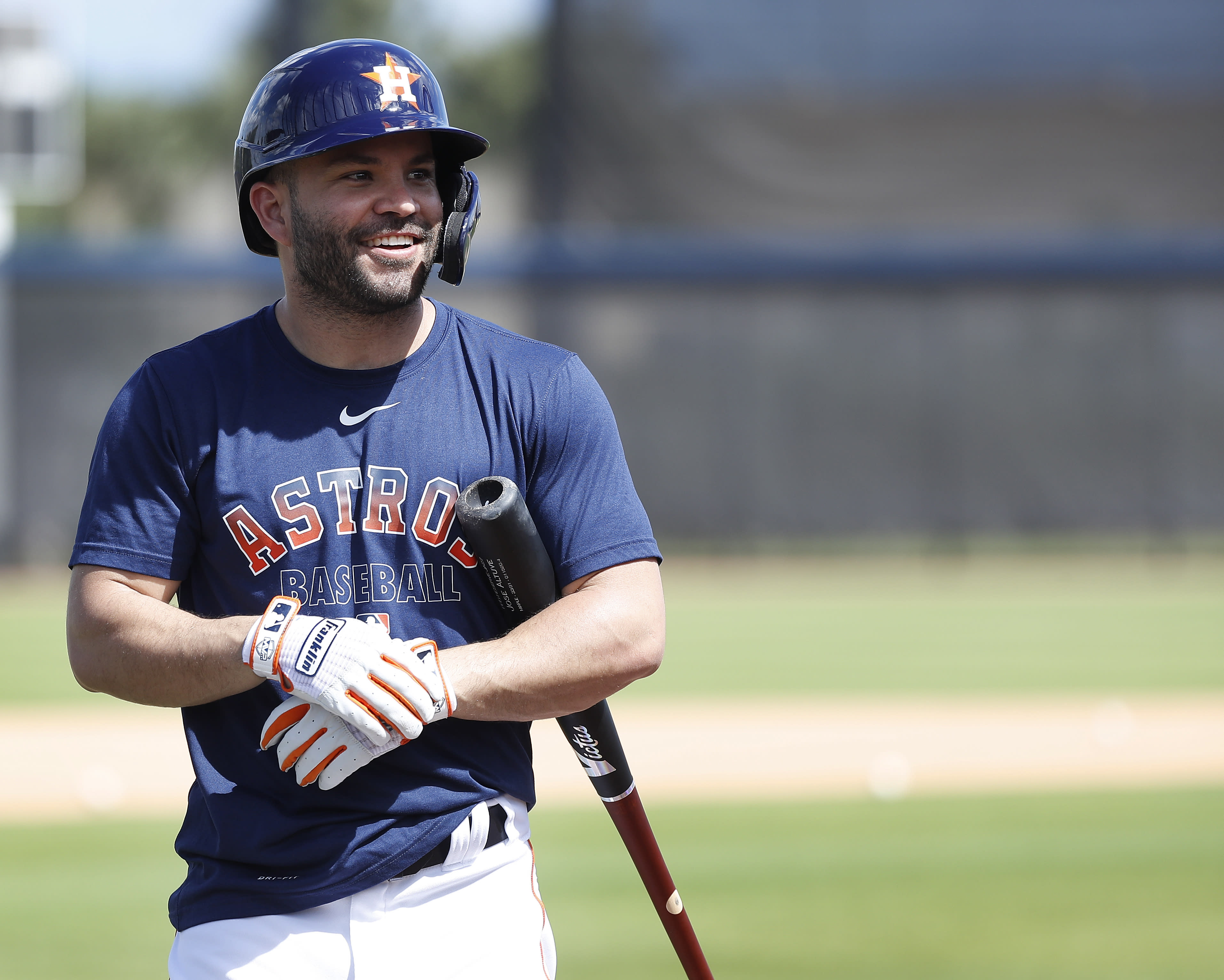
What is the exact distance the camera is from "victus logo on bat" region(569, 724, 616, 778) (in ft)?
9.01

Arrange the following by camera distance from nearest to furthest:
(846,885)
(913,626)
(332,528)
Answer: (332,528), (846,885), (913,626)

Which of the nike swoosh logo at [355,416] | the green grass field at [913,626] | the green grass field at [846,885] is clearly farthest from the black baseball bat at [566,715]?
the green grass field at [913,626]

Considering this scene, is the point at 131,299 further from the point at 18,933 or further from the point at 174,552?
the point at 174,552

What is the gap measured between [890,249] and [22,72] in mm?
14167

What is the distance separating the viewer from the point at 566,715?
2590mm

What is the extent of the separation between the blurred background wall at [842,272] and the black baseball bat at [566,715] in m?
16.7

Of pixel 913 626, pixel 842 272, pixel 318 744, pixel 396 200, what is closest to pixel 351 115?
pixel 396 200

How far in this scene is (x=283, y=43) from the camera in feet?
68.5

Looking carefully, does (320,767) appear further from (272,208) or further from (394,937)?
(272,208)

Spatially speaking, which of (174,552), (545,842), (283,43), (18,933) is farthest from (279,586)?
(283,43)

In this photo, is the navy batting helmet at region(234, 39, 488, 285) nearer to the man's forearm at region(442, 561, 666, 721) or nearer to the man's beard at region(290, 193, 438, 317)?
the man's beard at region(290, 193, 438, 317)

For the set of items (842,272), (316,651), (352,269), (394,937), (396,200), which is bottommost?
(394,937)

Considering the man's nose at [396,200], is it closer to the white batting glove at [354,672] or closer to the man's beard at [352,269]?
the man's beard at [352,269]

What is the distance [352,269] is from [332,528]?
424mm
